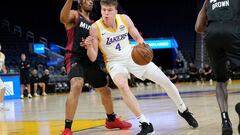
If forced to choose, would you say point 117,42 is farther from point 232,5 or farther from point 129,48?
point 232,5

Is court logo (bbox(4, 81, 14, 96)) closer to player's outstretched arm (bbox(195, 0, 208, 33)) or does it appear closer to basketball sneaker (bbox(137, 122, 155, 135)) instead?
basketball sneaker (bbox(137, 122, 155, 135))

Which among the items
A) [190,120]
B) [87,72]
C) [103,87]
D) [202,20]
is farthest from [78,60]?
[202,20]

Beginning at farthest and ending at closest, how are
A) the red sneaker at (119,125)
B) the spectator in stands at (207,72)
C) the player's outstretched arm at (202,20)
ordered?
the spectator in stands at (207,72), the red sneaker at (119,125), the player's outstretched arm at (202,20)

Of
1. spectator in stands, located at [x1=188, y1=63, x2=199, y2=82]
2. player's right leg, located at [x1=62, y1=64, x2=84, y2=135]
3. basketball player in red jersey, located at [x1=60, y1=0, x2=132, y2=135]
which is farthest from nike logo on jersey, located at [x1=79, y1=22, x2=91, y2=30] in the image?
spectator in stands, located at [x1=188, y1=63, x2=199, y2=82]

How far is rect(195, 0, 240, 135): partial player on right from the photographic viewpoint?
470 centimetres

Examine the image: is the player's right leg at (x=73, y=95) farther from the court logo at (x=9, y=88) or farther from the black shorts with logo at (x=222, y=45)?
the court logo at (x=9, y=88)

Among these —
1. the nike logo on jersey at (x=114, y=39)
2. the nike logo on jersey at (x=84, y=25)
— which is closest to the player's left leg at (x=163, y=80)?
the nike logo on jersey at (x=114, y=39)

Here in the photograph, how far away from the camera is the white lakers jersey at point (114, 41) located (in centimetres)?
609

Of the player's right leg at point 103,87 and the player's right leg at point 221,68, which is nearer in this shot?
the player's right leg at point 221,68

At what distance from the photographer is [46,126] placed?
23.7ft

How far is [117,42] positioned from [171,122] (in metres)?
1.57

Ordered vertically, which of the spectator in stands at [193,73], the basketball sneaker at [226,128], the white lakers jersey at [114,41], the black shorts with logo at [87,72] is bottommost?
the spectator in stands at [193,73]

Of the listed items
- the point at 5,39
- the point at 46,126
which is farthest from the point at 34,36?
the point at 46,126

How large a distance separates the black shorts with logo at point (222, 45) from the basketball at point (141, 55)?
0.91 metres
